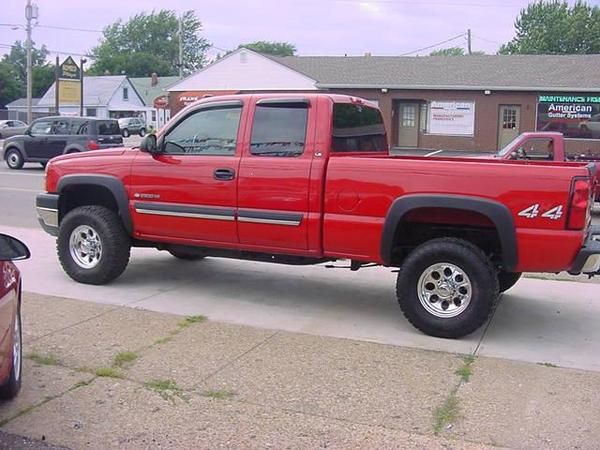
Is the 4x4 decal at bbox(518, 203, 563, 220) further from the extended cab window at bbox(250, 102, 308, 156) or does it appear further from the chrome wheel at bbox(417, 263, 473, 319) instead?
the extended cab window at bbox(250, 102, 308, 156)

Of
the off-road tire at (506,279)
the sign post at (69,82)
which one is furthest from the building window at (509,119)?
the off-road tire at (506,279)

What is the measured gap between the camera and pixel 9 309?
3.79m

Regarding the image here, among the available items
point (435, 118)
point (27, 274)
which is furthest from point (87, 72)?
point (27, 274)

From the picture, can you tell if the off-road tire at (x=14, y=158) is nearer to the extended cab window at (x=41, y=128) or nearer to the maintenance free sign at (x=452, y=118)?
the extended cab window at (x=41, y=128)

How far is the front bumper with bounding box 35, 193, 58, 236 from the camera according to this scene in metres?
7.51

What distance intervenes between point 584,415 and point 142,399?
2.73 metres

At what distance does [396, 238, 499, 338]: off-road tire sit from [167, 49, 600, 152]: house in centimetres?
2550

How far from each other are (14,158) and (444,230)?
821 inches

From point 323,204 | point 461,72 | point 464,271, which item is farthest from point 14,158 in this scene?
point 464,271

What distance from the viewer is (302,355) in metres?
5.33

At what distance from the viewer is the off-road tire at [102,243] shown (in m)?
7.19

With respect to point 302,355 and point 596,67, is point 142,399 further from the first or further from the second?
point 596,67

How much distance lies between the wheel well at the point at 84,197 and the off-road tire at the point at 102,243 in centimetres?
12

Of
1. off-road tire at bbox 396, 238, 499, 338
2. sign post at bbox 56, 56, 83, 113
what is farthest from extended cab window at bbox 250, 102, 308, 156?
sign post at bbox 56, 56, 83, 113
